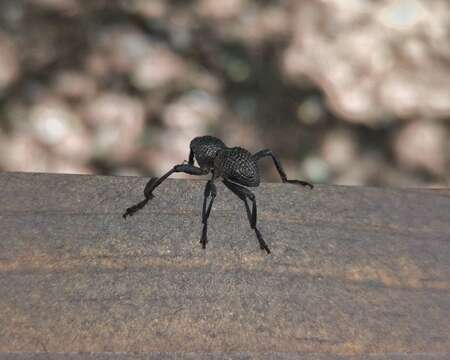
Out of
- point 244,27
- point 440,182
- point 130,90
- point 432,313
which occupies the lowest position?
Result: point 440,182

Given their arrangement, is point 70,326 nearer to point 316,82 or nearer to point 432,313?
point 432,313

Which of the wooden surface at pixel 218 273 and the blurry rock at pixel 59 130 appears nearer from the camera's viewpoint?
the wooden surface at pixel 218 273

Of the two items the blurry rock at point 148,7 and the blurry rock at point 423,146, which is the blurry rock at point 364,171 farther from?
the blurry rock at point 148,7

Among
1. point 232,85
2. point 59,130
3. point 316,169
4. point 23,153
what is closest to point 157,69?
point 232,85

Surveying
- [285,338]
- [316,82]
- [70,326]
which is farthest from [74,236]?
[316,82]

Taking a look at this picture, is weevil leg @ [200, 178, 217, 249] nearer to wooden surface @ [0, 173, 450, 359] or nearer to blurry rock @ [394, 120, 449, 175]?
wooden surface @ [0, 173, 450, 359]

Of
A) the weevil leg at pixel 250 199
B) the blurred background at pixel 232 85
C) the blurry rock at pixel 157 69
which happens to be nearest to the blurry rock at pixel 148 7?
the blurred background at pixel 232 85
